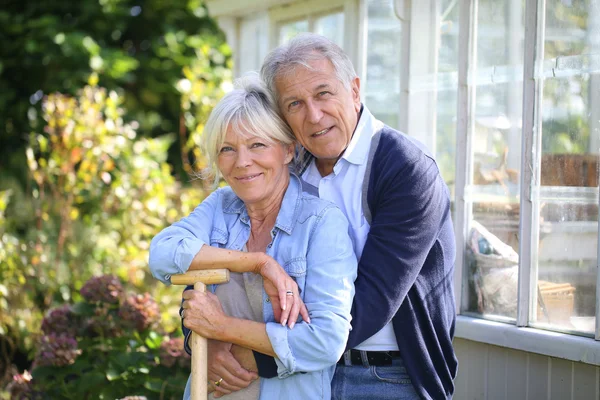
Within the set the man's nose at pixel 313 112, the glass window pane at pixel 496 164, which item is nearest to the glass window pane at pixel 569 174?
the glass window pane at pixel 496 164

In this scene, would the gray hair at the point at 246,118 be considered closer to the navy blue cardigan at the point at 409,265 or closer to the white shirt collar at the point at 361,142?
the white shirt collar at the point at 361,142

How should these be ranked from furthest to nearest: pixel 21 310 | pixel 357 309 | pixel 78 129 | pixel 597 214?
pixel 78 129 → pixel 21 310 → pixel 597 214 → pixel 357 309

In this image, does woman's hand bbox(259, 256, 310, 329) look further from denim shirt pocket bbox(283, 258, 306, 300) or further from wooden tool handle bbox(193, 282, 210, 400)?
wooden tool handle bbox(193, 282, 210, 400)

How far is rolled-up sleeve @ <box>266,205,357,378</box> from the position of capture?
1952 millimetres

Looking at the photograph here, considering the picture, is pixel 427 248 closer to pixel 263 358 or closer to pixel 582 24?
pixel 263 358

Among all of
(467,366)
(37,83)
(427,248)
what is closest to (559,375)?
(467,366)

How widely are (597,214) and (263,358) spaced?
1284 millimetres

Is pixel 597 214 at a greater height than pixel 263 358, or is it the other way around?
pixel 597 214

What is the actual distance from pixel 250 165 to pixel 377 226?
38cm

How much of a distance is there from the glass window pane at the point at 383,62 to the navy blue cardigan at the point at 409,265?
1526mm

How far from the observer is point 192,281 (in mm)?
2094

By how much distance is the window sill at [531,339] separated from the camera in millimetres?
2535

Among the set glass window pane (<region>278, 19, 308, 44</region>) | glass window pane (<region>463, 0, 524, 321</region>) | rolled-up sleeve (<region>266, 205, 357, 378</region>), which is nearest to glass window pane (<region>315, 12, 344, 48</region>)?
glass window pane (<region>278, 19, 308, 44</region>)

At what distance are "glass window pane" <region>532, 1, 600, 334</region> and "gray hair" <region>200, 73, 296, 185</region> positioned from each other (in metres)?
1.09
